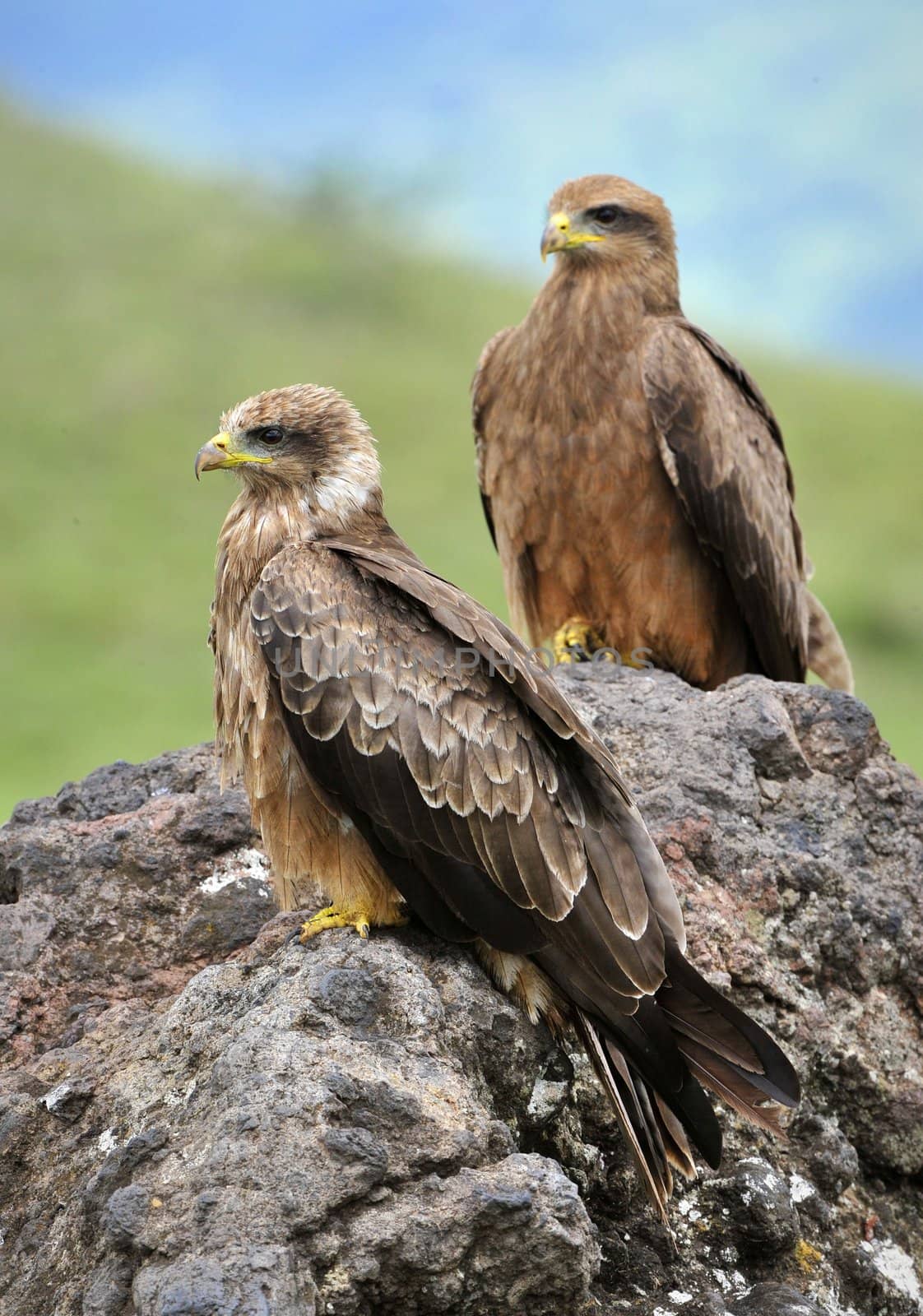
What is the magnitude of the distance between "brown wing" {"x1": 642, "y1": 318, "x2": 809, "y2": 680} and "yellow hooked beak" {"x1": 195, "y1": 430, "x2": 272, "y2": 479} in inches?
112

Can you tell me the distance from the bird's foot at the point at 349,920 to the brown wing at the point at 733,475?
3562 millimetres

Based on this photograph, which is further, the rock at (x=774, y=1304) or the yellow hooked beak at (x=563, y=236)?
the yellow hooked beak at (x=563, y=236)

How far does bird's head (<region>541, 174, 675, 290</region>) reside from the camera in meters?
8.03

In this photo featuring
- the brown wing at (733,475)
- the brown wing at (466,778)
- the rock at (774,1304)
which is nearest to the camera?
the rock at (774,1304)

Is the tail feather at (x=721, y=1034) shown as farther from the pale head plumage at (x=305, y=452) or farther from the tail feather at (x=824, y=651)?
the tail feather at (x=824, y=651)

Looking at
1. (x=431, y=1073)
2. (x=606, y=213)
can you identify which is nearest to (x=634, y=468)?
(x=606, y=213)

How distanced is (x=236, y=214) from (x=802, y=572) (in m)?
32.8

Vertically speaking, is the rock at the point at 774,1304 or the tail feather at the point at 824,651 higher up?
the tail feather at the point at 824,651

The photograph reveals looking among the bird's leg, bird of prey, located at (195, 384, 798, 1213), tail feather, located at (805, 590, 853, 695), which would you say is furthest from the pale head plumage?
tail feather, located at (805, 590, 853, 695)

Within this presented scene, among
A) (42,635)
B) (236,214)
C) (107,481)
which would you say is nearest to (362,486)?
(42,635)

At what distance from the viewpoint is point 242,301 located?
32.3 metres

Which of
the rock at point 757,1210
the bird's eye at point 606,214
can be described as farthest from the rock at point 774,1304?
the bird's eye at point 606,214

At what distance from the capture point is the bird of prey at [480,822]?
4.43 m

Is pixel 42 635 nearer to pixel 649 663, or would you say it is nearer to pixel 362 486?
pixel 649 663
